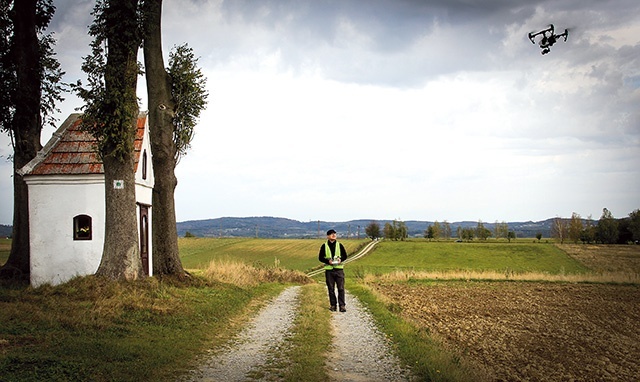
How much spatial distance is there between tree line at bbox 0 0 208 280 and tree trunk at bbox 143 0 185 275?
0.04 metres

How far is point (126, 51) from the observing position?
16203 mm

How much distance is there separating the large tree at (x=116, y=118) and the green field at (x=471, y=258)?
49.2m

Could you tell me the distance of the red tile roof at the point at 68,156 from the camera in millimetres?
19594

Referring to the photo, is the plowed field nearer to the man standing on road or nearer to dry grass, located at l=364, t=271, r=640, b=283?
the man standing on road

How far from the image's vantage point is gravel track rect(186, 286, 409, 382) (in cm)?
826

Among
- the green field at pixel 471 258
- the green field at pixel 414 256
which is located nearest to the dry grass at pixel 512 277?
the green field at pixel 414 256

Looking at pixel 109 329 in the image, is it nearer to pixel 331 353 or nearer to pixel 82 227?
pixel 331 353

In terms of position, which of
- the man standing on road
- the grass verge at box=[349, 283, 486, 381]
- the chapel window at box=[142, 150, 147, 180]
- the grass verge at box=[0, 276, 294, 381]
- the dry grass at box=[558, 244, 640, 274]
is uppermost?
the chapel window at box=[142, 150, 147, 180]

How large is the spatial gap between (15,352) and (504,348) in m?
10.5

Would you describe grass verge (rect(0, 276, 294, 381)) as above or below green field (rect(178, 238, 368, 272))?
above

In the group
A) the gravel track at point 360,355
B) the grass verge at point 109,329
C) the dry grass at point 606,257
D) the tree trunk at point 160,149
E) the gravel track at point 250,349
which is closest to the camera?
the grass verge at point 109,329

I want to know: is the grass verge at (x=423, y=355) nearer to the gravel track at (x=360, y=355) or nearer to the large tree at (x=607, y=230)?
the gravel track at (x=360, y=355)

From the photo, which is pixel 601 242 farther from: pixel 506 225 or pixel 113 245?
pixel 113 245

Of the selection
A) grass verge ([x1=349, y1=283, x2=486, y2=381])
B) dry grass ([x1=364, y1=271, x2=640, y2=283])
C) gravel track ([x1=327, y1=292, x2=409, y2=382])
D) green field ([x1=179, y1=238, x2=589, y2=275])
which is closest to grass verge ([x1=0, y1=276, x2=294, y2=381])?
gravel track ([x1=327, y1=292, x2=409, y2=382])
